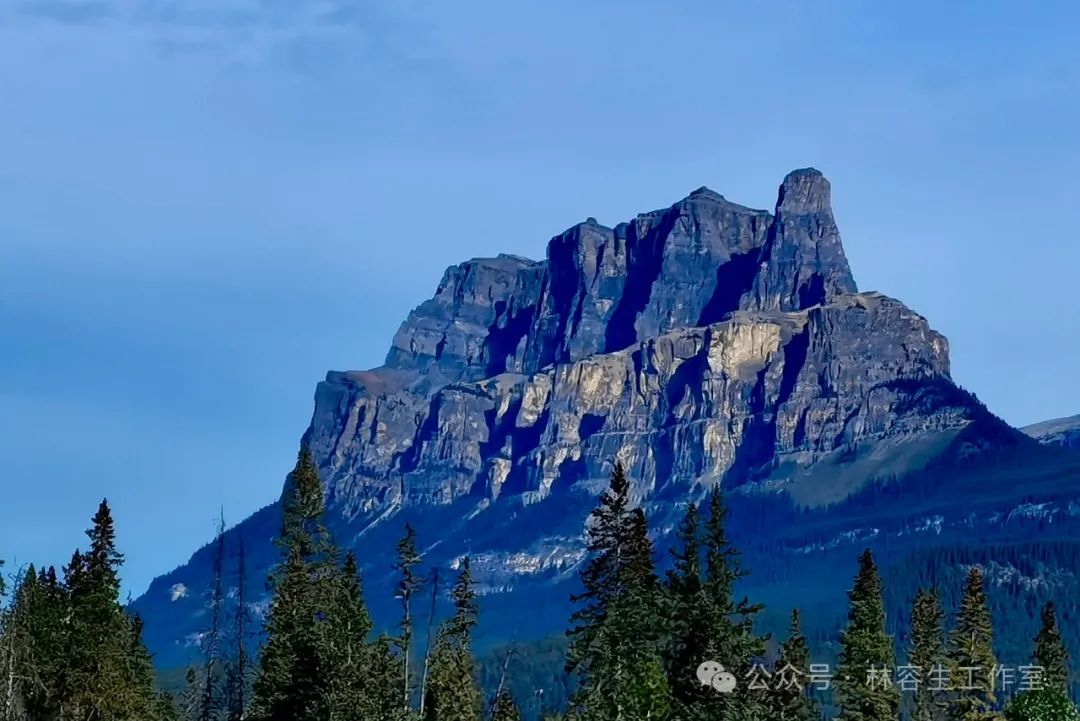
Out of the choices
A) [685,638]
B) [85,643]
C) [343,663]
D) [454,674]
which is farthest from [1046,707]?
[85,643]

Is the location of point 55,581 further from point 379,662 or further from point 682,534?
point 682,534

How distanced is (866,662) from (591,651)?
31.1 m

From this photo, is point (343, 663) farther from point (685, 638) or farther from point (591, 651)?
point (685, 638)

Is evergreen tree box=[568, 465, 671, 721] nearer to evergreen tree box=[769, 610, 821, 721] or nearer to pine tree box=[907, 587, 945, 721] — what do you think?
evergreen tree box=[769, 610, 821, 721]

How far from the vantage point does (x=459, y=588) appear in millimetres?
123375

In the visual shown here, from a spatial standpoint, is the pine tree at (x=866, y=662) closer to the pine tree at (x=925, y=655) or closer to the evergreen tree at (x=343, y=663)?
the pine tree at (x=925, y=655)

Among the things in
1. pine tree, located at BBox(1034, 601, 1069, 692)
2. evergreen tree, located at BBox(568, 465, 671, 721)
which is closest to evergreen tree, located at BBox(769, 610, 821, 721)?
evergreen tree, located at BBox(568, 465, 671, 721)

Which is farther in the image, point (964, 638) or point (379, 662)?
point (964, 638)

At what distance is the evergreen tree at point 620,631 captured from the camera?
82.7m

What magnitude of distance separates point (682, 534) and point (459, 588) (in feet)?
89.3

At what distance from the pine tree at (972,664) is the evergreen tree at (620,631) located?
33.4 m

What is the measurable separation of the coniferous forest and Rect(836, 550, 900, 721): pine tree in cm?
12

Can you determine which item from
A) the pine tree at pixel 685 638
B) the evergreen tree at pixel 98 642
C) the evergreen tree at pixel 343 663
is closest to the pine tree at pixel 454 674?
the evergreen tree at pixel 343 663

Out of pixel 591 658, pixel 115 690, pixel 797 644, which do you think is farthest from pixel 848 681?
pixel 115 690
